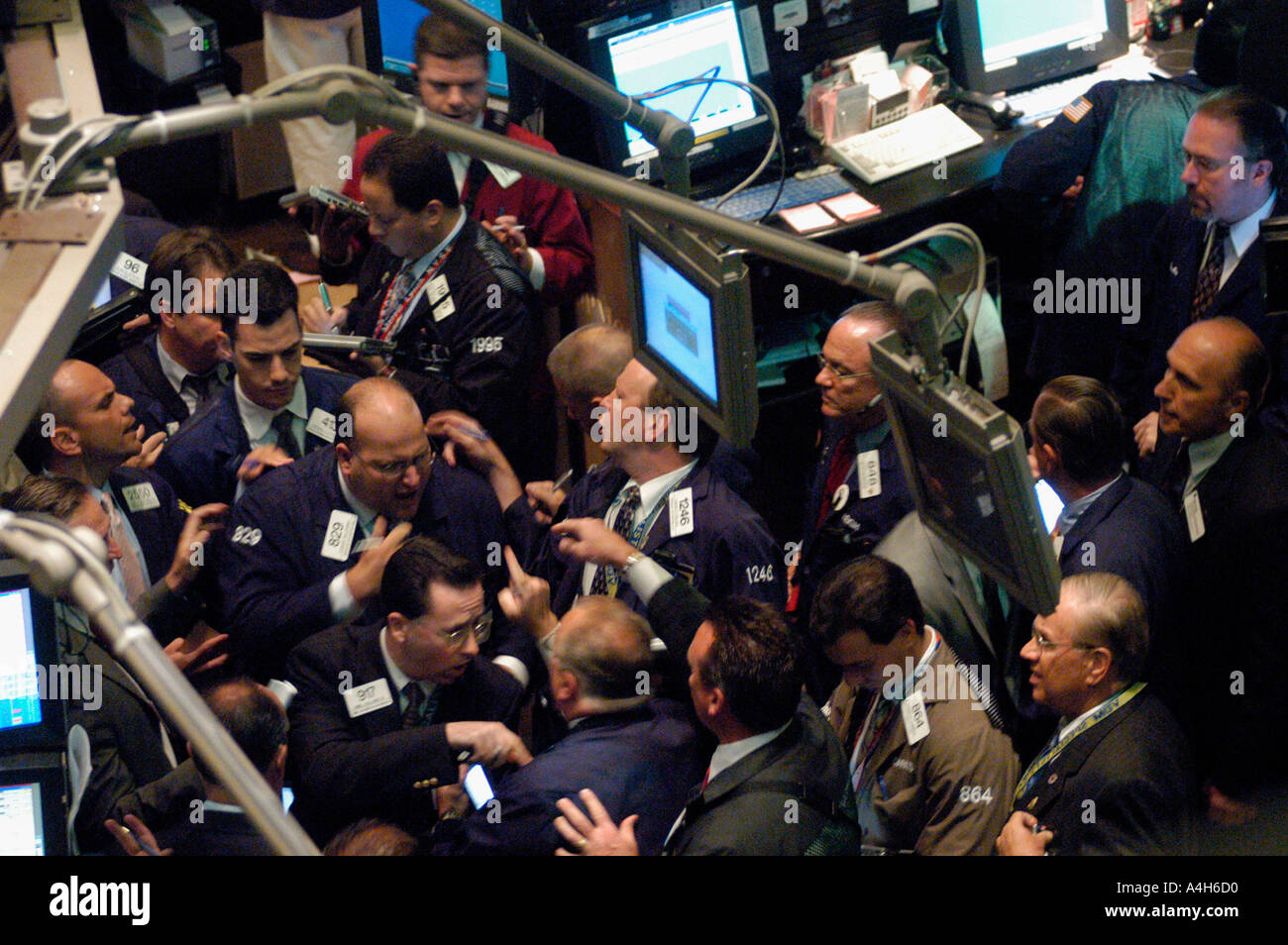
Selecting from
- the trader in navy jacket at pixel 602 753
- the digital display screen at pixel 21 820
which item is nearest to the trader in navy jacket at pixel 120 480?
the digital display screen at pixel 21 820

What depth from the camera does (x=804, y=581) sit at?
377 cm

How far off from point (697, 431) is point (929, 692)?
2.98 feet

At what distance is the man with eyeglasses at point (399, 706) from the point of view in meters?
2.95

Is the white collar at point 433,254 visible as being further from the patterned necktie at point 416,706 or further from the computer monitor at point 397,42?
the patterned necktie at point 416,706

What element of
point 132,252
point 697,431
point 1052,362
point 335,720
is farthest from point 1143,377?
point 132,252

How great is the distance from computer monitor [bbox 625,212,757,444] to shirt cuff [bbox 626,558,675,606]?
78 centimetres

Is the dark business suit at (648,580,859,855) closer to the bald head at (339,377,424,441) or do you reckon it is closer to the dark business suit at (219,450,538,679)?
the dark business suit at (219,450,538,679)

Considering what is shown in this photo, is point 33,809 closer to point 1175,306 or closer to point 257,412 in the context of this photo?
point 257,412

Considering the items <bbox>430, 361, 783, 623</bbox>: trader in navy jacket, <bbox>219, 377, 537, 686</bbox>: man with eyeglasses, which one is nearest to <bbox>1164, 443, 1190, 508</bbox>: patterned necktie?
<bbox>430, 361, 783, 623</bbox>: trader in navy jacket

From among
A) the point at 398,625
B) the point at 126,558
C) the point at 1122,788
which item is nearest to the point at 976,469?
the point at 1122,788

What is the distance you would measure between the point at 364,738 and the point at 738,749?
34.9 inches

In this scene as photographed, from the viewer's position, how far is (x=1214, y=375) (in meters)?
3.34

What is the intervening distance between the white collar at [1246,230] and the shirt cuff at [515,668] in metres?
2.27

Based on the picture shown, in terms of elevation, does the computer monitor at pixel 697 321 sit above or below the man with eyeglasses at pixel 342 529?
above
